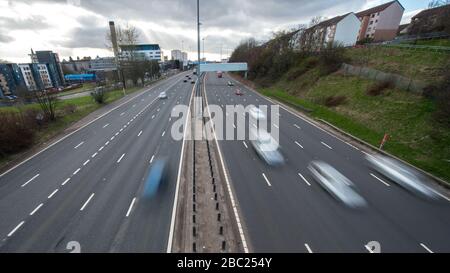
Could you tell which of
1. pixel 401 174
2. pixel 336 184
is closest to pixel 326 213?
pixel 336 184

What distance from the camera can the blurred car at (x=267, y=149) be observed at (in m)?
14.6

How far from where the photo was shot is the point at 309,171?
13414 millimetres

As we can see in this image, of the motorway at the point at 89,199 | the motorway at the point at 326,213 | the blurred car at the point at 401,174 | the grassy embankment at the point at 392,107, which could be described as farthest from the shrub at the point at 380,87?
the motorway at the point at 89,199

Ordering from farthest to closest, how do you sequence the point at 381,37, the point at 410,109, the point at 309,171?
the point at 381,37
the point at 410,109
the point at 309,171

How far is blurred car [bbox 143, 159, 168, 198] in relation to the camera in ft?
37.0

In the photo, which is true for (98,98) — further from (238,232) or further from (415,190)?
(415,190)

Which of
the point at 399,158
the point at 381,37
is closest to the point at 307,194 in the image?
the point at 399,158

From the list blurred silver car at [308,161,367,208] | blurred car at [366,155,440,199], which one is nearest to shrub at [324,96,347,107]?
blurred car at [366,155,440,199]

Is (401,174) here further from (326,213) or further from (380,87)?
(380,87)

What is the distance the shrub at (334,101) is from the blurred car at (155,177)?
2435cm

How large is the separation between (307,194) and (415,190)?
6.33 meters

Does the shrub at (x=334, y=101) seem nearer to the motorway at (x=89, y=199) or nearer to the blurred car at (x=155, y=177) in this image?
the motorway at (x=89, y=199)

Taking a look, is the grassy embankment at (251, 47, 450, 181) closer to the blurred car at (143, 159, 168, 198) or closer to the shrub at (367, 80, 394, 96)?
the shrub at (367, 80, 394, 96)
